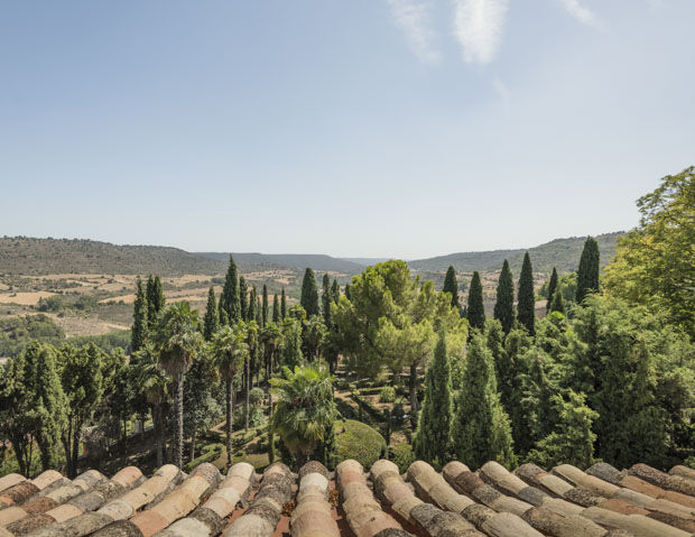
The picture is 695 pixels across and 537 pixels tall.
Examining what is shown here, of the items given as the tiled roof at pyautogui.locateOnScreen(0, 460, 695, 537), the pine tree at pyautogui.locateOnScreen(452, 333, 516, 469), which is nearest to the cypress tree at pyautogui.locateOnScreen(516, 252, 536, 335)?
the pine tree at pyautogui.locateOnScreen(452, 333, 516, 469)

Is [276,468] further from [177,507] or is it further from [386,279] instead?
[386,279]

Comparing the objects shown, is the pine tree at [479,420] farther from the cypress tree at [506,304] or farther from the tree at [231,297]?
the tree at [231,297]

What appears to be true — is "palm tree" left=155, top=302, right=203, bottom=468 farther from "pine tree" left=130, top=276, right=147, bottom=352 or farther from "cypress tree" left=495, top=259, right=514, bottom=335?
"cypress tree" left=495, top=259, right=514, bottom=335

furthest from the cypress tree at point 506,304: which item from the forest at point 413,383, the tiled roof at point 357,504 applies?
the tiled roof at point 357,504

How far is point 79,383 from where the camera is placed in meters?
24.7

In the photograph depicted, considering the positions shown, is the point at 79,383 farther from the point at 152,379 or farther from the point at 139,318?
the point at 139,318

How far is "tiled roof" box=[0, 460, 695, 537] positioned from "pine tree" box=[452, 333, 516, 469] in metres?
7.03

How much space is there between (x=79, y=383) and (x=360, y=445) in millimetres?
19686

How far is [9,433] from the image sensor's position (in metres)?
21.5

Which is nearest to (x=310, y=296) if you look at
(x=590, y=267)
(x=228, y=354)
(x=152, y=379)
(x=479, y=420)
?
(x=228, y=354)

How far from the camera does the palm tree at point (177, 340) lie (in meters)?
19.1

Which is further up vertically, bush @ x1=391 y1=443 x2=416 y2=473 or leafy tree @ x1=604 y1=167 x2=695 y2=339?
leafy tree @ x1=604 y1=167 x2=695 y2=339

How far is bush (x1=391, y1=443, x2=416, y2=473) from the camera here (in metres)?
17.6

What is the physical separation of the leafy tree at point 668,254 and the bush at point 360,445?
50.4 feet
